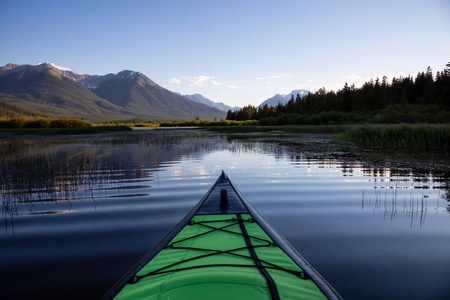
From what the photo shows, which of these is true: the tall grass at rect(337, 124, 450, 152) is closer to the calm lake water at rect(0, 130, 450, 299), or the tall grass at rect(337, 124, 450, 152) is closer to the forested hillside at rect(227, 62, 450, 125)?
the calm lake water at rect(0, 130, 450, 299)

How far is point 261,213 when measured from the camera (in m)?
5.91

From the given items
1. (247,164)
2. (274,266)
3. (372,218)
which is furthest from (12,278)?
(247,164)

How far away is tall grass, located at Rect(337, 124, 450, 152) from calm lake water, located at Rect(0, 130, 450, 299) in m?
7.05

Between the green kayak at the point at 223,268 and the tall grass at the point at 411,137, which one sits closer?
the green kayak at the point at 223,268

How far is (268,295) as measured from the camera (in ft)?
7.08

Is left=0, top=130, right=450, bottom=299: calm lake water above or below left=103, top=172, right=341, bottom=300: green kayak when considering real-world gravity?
below

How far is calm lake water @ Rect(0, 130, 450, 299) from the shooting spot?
3.40m

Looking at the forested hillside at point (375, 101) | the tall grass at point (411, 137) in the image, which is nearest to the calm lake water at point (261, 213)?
the tall grass at point (411, 137)

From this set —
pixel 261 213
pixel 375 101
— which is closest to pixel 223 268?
pixel 261 213

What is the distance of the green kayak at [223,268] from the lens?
219 centimetres

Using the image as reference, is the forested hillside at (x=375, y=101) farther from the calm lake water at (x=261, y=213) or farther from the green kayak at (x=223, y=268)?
the green kayak at (x=223, y=268)

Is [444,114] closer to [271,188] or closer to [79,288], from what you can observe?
[271,188]

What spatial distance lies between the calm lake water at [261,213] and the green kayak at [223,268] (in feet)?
3.12

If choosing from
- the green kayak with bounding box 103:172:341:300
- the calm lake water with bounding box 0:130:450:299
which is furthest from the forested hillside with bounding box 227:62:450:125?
the green kayak with bounding box 103:172:341:300
